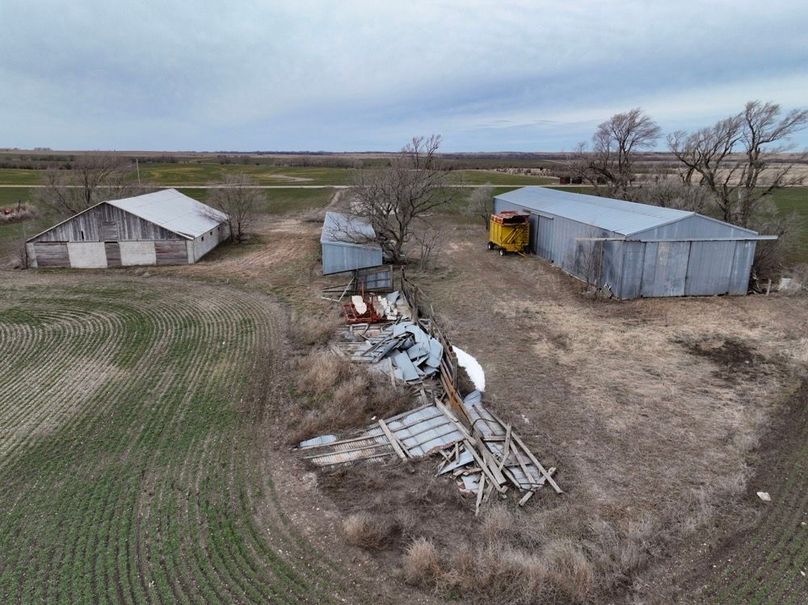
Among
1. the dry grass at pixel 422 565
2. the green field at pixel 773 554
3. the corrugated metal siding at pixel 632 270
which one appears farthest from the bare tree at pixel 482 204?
the dry grass at pixel 422 565

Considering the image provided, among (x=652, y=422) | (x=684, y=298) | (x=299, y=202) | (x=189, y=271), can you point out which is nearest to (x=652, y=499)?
(x=652, y=422)

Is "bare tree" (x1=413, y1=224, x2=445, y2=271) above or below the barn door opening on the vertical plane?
below

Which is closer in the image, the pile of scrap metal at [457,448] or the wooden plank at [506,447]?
the pile of scrap metal at [457,448]

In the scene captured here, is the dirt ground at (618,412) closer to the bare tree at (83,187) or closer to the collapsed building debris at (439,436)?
the collapsed building debris at (439,436)

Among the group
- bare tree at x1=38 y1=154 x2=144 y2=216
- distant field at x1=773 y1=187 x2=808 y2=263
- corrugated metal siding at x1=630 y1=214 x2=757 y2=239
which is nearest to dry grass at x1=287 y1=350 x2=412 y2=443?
corrugated metal siding at x1=630 y1=214 x2=757 y2=239

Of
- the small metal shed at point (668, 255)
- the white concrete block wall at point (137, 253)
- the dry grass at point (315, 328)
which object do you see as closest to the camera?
the dry grass at point (315, 328)

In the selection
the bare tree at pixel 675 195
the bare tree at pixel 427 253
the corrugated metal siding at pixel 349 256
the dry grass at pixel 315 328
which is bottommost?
the dry grass at pixel 315 328

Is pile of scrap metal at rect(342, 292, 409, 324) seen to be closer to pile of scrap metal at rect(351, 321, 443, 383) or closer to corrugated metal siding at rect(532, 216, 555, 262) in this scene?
pile of scrap metal at rect(351, 321, 443, 383)
